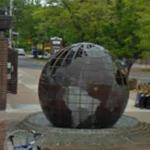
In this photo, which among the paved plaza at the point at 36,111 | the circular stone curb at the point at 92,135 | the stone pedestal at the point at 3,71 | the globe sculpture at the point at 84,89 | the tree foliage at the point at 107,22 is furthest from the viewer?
the tree foliage at the point at 107,22

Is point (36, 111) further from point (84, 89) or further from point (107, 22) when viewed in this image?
point (107, 22)

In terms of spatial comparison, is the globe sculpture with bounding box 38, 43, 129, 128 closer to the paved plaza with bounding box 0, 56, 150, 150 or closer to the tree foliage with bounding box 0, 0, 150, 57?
the paved plaza with bounding box 0, 56, 150, 150

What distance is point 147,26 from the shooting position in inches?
1087

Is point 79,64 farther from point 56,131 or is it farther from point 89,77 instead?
point 56,131

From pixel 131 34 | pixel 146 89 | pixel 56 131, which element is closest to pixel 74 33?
pixel 131 34

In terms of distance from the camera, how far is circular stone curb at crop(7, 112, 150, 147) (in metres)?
12.7

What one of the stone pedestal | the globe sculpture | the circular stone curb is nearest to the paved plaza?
the circular stone curb

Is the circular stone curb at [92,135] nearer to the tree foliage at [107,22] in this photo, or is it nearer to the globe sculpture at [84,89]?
the globe sculpture at [84,89]

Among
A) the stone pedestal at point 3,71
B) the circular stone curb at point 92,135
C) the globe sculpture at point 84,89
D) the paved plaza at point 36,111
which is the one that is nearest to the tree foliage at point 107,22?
the paved plaza at point 36,111

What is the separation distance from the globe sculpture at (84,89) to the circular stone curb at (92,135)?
34 centimetres

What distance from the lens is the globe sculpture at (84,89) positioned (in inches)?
537

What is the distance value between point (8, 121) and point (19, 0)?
225 ft

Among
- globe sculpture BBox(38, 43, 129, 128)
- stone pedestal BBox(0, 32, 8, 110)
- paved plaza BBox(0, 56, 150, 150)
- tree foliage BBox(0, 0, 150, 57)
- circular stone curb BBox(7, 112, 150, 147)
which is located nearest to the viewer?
paved plaza BBox(0, 56, 150, 150)

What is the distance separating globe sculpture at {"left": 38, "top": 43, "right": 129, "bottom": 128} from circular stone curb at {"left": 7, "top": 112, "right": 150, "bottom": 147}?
340mm
